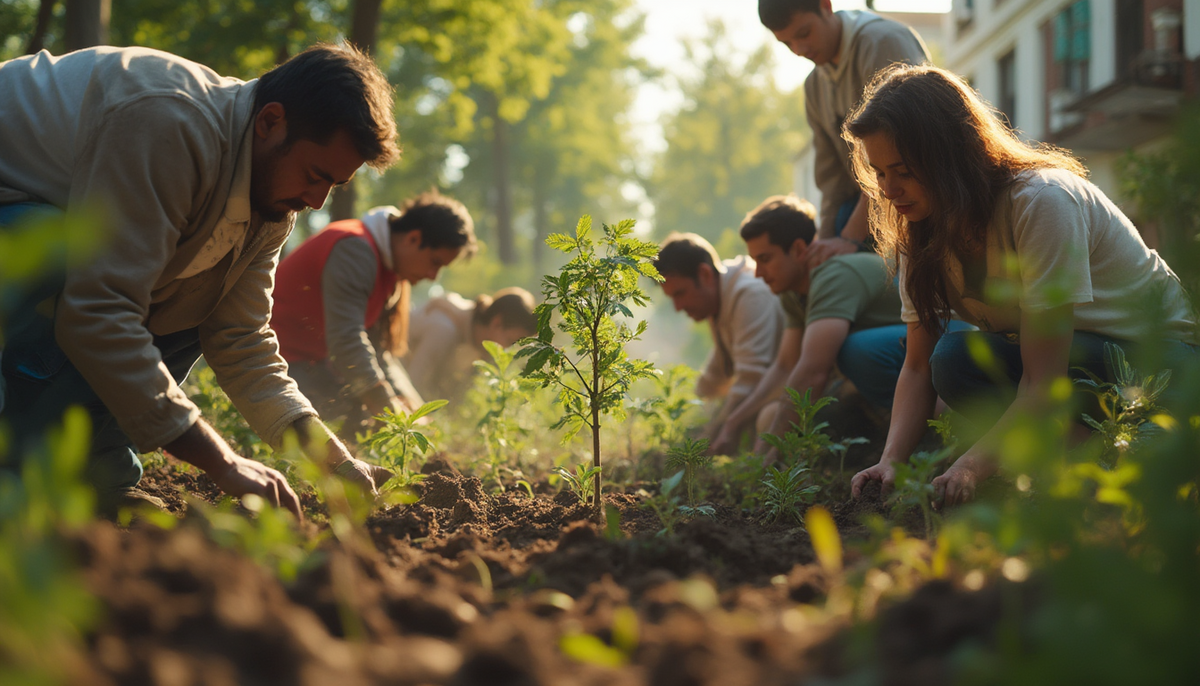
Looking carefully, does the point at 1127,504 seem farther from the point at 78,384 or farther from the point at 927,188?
the point at 78,384

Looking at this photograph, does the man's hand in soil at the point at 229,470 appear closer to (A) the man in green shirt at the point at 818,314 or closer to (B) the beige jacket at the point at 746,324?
(A) the man in green shirt at the point at 818,314

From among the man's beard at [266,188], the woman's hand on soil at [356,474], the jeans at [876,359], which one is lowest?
the jeans at [876,359]

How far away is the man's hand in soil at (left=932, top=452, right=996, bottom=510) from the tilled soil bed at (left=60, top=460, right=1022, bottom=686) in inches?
28.7

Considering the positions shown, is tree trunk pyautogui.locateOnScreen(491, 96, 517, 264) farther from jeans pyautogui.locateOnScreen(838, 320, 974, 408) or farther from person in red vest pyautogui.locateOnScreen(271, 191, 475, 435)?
jeans pyautogui.locateOnScreen(838, 320, 974, 408)

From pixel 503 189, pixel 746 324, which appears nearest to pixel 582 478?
pixel 746 324

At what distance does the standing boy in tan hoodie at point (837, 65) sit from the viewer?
4.32m

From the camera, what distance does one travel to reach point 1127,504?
59.5 inches

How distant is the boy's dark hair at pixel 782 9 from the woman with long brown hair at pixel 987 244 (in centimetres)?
154

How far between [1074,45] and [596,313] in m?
16.7

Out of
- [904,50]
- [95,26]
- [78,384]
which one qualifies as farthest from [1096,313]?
[95,26]

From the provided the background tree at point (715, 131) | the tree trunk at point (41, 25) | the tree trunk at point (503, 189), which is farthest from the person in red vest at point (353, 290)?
the background tree at point (715, 131)

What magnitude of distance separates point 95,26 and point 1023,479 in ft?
22.8

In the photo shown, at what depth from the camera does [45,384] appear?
2695 millimetres

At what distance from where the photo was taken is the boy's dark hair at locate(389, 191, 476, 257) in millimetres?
5215
